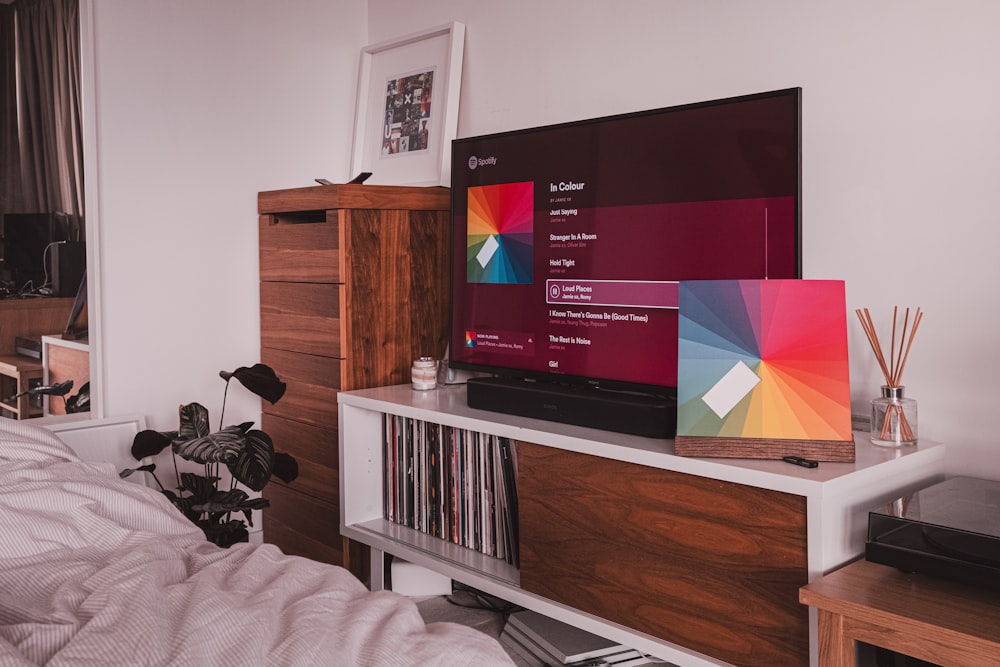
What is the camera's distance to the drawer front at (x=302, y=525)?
111 inches

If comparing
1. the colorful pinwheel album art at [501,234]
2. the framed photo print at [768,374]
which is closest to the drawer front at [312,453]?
the colorful pinwheel album art at [501,234]

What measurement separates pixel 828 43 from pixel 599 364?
0.94 m

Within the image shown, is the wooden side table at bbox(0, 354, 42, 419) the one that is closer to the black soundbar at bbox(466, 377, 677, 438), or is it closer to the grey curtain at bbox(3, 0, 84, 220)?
the grey curtain at bbox(3, 0, 84, 220)

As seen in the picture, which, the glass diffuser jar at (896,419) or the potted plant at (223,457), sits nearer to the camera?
the glass diffuser jar at (896,419)

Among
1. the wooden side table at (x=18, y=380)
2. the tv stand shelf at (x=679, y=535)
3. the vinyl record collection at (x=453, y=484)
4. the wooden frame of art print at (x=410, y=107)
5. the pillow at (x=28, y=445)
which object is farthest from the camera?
the wooden frame of art print at (x=410, y=107)

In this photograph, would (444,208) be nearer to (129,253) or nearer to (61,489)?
A: (129,253)

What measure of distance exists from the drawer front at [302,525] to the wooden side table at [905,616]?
5.49ft

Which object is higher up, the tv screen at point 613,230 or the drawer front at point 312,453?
the tv screen at point 613,230

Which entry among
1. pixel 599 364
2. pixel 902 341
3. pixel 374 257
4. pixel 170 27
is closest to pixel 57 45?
pixel 170 27

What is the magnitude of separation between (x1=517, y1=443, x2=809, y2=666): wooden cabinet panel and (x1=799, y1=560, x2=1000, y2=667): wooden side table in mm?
107

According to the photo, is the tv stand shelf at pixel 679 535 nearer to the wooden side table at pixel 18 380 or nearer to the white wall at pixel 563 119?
the white wall at pixel 563 119

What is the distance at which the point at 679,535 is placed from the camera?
1.82 meters

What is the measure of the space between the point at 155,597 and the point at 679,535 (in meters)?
1.04

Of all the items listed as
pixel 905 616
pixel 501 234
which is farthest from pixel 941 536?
pixel 501 234
